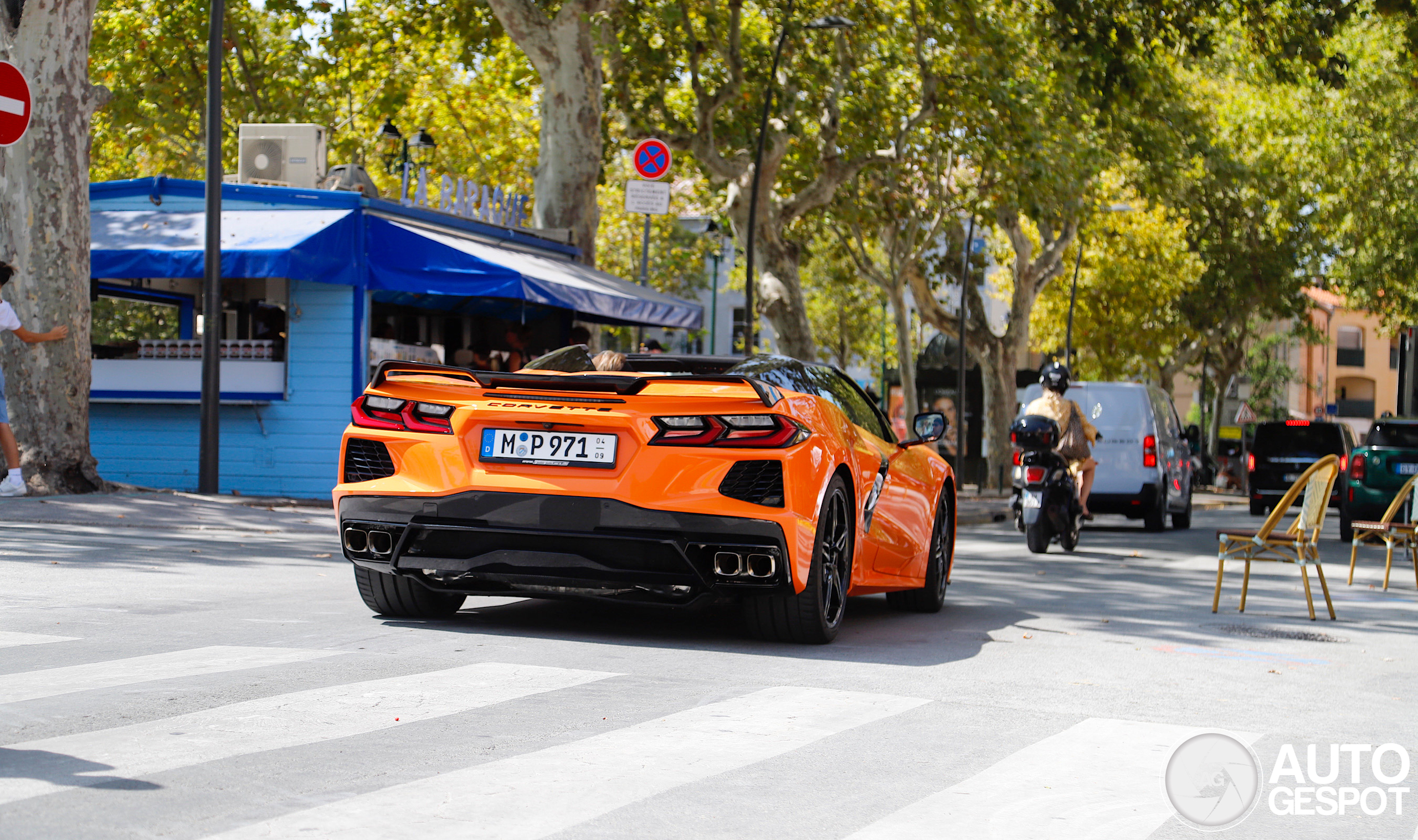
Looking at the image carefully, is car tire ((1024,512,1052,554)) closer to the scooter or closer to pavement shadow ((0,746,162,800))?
the scooter

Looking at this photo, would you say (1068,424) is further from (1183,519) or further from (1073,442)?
(1183,519)

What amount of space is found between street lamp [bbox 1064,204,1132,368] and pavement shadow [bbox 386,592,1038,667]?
32326 millimetres

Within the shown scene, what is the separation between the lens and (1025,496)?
609 inches

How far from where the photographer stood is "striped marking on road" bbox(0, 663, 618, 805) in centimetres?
434

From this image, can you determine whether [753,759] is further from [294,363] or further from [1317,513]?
[294,363]

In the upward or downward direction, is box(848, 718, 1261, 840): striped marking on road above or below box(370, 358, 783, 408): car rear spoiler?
below

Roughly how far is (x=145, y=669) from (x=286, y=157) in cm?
1473

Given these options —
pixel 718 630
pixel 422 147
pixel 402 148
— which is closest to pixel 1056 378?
pixel 718 630

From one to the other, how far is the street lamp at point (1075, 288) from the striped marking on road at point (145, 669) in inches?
1385

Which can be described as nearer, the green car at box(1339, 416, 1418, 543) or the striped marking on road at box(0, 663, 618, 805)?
the striped marking on road at box(0, 663, 618, 805)

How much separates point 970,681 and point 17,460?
9.63 meters

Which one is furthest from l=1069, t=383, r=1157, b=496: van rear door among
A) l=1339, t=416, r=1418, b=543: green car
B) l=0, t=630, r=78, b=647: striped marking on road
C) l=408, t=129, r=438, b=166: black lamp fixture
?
l=0, t=630, r=78, b=647: striped marking on road

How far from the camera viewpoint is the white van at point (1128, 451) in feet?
66.1

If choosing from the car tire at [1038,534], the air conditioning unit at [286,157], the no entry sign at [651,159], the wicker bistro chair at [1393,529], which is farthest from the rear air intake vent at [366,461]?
the no entry sign at [651,159]
